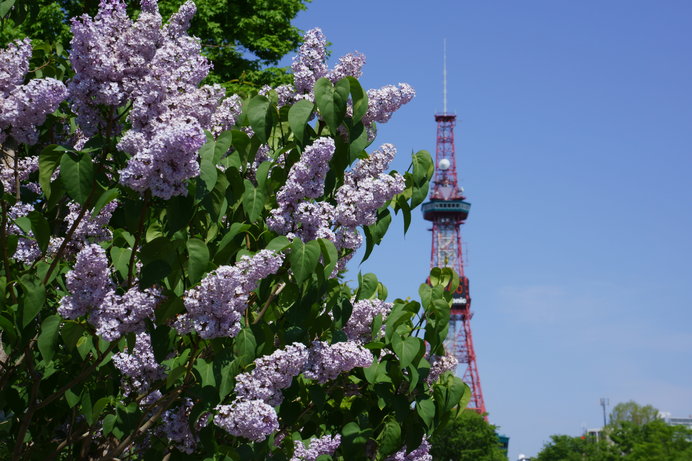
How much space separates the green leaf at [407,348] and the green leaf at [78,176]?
2.07m

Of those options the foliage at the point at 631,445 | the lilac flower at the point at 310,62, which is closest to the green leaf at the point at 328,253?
the lilac flower at the point at 310,62

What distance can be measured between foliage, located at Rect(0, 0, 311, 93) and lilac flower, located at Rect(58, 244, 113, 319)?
59.3ft

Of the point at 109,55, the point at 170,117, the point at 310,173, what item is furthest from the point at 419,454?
the point at 109,55

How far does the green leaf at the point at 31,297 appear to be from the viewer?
4.44m

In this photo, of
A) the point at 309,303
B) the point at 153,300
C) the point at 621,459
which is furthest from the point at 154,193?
the point at 621,459

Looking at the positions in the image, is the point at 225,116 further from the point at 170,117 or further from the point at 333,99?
the point at 170,117

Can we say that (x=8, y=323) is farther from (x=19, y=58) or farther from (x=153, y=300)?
(x=19, y=58)

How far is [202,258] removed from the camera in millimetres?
4125

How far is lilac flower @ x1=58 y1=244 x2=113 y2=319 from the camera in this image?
4344 millimetres

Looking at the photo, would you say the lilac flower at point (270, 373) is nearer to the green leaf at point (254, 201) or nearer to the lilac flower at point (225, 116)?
the green leaf at point (254, 201)

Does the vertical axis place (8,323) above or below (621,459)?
below

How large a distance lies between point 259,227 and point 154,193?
1.51 meters

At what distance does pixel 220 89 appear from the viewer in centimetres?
503

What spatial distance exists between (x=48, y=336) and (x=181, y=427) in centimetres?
93
